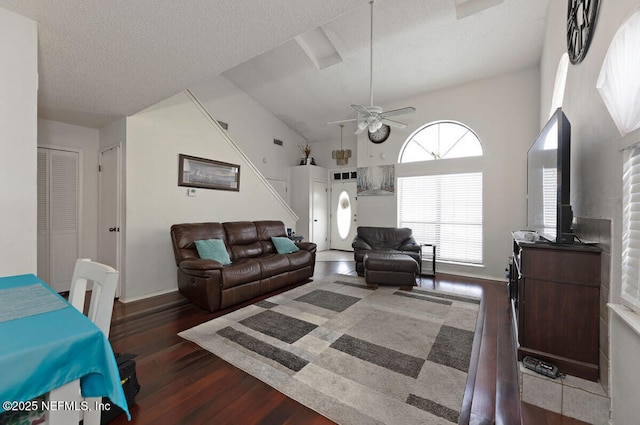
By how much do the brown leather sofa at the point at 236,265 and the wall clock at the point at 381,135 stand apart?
298 centimetres

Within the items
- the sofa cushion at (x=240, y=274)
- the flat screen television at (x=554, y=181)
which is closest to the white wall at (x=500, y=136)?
the flat screen television at (x=554, y=181)

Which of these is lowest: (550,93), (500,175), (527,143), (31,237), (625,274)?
(625,274)

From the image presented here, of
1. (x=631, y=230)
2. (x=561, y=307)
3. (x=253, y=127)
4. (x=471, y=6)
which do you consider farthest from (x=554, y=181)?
(x=253, y=127)

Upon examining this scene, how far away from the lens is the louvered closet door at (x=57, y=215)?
352 cm

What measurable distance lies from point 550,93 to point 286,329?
4.26 meters

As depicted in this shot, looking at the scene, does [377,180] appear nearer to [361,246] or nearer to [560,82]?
[361,246]

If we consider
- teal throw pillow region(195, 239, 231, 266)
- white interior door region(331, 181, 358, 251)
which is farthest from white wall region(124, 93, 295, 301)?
white interior door region(331, 181, 358, 251)

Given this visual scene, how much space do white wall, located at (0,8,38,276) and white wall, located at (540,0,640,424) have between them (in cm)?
341

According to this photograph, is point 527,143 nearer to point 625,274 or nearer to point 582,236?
point 582,236

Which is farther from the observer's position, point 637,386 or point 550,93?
point 550,93

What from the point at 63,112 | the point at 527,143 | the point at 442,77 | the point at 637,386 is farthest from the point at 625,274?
the point at 63,112

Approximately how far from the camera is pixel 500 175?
4.55m

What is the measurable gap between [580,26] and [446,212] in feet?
11.5

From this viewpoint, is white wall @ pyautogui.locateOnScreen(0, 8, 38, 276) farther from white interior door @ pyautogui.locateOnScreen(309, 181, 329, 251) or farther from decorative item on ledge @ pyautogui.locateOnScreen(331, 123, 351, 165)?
decorative item on ledge @ pyautogui.locateOnScreen(331, 123, 351, 165)
